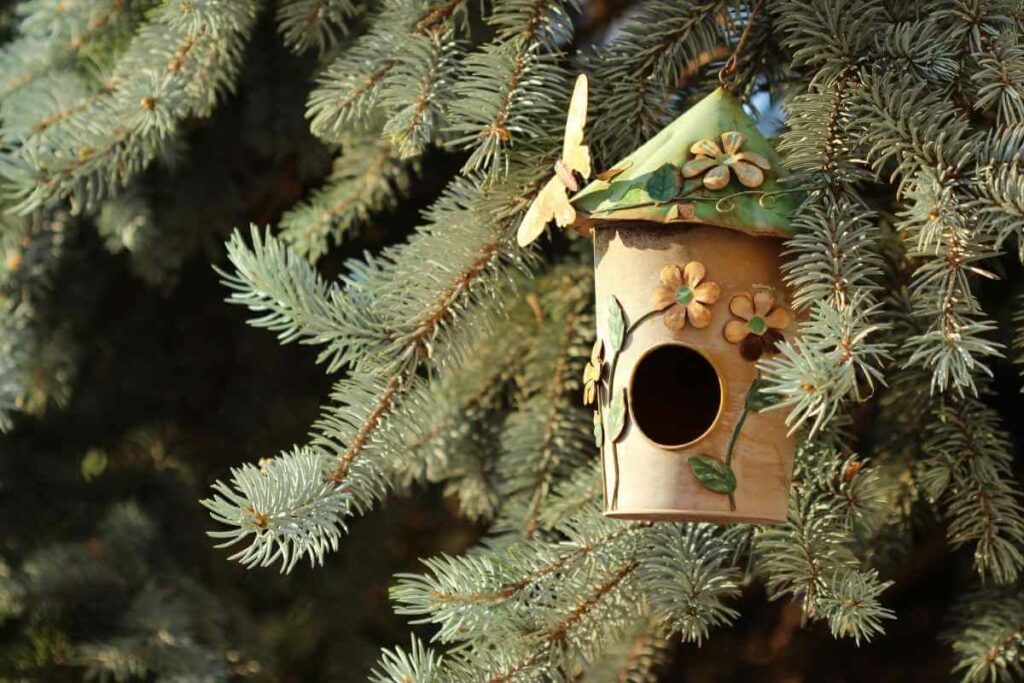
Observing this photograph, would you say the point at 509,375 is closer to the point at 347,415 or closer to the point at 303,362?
the point at 347,415

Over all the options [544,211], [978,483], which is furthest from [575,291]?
[978,483]

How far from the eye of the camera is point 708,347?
1.12 m

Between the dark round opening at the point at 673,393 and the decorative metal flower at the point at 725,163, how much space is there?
0.72ft

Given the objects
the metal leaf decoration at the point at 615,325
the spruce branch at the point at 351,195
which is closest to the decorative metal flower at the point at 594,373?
the metal leaf decoration at the point at 615,325

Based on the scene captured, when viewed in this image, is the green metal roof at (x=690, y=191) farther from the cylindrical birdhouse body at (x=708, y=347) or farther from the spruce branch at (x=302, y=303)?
the spruce branch at (x=302, y=303)

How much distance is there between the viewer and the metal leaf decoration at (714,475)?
1.10m

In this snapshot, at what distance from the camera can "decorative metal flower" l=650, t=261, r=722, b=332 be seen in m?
1.11

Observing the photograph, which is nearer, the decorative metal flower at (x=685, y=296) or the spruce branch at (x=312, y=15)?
the decorative metal flower at (x=685, y=296)

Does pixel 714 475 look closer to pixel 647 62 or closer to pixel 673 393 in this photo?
pixel 673 393

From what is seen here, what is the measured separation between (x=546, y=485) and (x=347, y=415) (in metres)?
0.34

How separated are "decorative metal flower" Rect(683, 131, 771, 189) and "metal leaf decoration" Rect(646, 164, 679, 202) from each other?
11 millimetres

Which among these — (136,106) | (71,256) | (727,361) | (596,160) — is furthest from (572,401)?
(71,256)

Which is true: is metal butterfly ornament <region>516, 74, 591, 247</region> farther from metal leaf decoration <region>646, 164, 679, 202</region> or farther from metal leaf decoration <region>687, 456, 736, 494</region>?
metal leaf decoration <region>687, 456, 736, 494</region>

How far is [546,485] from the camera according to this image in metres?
1.44
